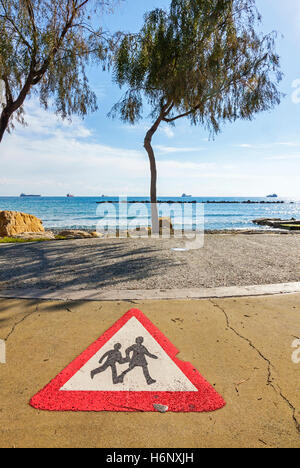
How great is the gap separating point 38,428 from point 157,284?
11.0 ft

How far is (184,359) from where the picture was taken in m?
2.66

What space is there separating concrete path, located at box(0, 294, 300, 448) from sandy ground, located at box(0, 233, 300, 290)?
3.35ft

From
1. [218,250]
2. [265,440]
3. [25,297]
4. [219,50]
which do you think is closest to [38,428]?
[265,440]

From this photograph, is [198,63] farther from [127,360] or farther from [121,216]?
[121,216]

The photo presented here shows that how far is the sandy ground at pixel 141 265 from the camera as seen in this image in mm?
5273

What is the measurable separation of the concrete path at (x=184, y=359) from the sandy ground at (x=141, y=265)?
1020 mm

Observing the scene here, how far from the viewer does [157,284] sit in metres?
5.11

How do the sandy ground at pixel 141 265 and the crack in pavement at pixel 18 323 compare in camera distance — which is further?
the sandy ground at pixel 141 265

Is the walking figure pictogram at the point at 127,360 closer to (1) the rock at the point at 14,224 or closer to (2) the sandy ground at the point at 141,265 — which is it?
(2) the sandy ground at the point at 141,265

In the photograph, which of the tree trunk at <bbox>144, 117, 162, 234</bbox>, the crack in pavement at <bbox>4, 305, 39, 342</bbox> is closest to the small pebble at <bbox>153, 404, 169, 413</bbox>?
the crack in pavement at <bbox>4, 305, 39, 342</bbox>

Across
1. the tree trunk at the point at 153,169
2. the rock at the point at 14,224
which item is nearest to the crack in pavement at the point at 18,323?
the tree trunk at the point at 153,169

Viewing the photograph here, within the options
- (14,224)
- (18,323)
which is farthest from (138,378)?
(14,224)

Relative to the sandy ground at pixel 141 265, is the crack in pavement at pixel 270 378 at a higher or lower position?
lower

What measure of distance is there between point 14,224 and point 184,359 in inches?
565
